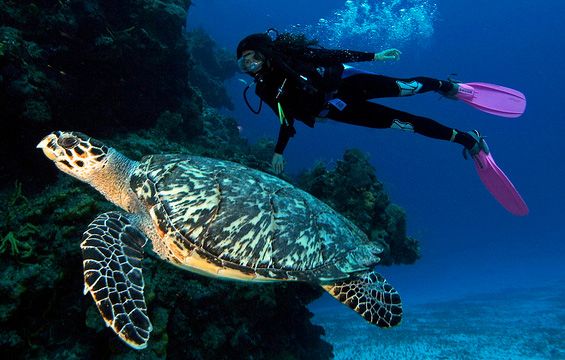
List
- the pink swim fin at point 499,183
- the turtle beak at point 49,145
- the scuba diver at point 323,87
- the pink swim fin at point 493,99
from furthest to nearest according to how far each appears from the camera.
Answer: the pink swim fin at point 493,99, the pink swim fin at point 499,183, the scuba diver at point 323,87, the turtle beak at point 49,145

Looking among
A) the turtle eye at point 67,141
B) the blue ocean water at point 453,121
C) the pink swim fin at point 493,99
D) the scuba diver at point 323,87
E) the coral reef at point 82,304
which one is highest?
the blue ocean water at point 453,121

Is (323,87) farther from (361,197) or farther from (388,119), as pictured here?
(361,197)

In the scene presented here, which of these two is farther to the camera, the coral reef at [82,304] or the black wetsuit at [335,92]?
the black wetsuit at [335,92]

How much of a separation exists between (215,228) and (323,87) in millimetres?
2738

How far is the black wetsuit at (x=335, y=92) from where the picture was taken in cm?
464

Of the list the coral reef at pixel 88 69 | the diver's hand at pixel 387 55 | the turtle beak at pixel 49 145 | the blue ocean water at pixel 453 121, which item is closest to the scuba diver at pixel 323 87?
the diver's hand at pixel 387 55

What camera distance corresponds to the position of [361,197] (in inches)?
304

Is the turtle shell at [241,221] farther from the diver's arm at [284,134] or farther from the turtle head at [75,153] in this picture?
the diver's arm at [284,134]

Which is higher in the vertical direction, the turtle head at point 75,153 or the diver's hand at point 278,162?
the diver's hand at point 278,162

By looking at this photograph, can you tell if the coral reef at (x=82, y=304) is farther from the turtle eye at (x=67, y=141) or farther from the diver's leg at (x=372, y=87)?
the diver's leg at (x=372, y=87)

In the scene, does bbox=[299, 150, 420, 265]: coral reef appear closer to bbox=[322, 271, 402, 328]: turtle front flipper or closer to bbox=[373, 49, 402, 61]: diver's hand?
bbox=[373, 49, 402, 61]: diver's hand

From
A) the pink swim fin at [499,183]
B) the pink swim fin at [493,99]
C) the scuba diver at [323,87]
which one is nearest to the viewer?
the scuba diver at [323,87]

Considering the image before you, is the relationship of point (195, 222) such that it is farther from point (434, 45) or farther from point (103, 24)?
point (434, 45)

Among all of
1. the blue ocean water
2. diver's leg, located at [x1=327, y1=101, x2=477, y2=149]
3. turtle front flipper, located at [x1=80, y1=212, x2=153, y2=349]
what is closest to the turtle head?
turtle front flipper, located at [x1=80, y1=212, x2=153, y2=349]
